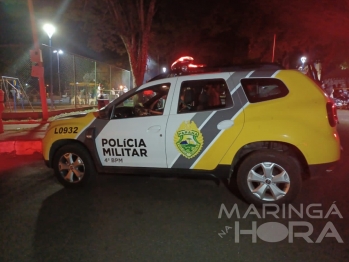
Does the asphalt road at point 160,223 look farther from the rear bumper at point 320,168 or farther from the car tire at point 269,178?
the rear bumper at point 320,168

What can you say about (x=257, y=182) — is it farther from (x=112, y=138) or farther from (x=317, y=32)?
(x=317, y=32)

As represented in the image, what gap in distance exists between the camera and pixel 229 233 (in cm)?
417

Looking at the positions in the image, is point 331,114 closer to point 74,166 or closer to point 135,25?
point 74,166

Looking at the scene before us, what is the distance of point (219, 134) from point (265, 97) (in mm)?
811

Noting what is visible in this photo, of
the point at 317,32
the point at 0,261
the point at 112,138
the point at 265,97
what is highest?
the point at 317,32

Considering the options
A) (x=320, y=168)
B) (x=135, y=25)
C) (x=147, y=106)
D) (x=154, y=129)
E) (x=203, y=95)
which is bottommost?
(x=320, y=168)

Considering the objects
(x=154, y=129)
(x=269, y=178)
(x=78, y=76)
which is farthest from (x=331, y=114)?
(x=78, y=76)

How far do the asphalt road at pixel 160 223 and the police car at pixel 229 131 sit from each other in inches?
17.2

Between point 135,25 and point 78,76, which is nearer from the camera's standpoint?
point 135,25

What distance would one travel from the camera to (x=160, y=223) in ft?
14.6

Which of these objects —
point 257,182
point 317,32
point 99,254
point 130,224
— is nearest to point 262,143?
point 257,182

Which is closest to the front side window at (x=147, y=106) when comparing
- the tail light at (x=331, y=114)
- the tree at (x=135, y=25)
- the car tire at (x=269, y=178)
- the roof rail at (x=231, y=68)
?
the roof rail at (x=231, y=68)

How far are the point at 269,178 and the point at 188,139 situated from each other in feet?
4.07

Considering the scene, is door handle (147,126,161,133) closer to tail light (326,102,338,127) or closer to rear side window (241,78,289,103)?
rear side window (241,78,289,103)
